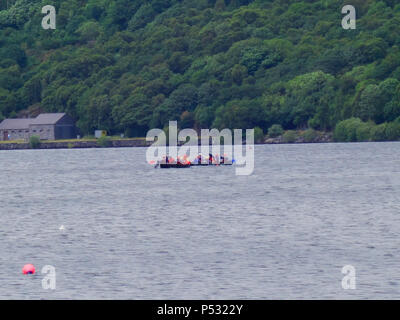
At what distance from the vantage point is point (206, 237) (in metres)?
60.5

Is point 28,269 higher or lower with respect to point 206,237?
higher

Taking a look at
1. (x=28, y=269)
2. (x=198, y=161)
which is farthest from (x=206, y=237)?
(x=198, y=161)

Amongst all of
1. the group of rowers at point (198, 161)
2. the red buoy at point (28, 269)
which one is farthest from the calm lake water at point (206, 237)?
the group of rowers at point (198, 161)

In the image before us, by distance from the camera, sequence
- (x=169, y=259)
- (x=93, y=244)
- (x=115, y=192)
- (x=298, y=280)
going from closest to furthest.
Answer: (x=298, y=280)
(x=169, y=259)
(x=93, y=244)
(x=115, y=192)

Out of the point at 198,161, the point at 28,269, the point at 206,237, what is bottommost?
the point at 198,161

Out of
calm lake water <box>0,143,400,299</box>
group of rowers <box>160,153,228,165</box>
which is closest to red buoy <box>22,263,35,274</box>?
calm lake water <box>0,143,400,299</box>

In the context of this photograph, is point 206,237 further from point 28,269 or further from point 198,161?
point 198,161

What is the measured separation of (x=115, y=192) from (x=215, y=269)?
4978 cm

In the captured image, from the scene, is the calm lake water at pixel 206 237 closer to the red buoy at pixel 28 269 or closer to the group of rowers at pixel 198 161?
the red buoy at pixel 28 269

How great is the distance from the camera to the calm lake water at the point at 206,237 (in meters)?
45.5

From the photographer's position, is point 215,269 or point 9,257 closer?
point 215,269
